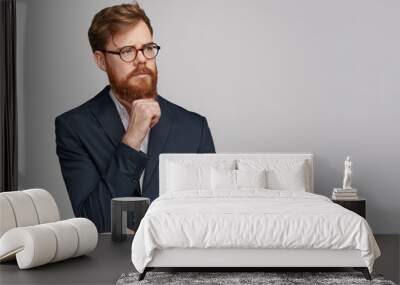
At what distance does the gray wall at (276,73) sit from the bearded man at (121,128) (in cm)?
12

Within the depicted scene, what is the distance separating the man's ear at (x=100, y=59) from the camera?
7.53m

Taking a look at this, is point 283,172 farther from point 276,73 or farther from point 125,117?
point 125,117

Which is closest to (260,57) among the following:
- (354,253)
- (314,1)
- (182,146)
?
(314,1)

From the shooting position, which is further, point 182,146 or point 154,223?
point 182,146

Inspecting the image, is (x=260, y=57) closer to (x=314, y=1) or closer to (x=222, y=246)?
(x=314, y=1)

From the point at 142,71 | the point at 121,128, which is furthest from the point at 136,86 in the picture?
the point at 121,128

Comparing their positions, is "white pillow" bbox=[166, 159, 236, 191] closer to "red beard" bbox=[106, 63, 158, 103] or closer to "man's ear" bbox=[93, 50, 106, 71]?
"red beard" bbox=[106, 63, 158, 103]

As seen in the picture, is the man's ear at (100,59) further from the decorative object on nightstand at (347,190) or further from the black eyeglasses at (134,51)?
the decorative object on nightstand at (347,190)

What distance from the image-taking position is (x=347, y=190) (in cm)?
710

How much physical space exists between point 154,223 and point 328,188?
2.98 meters

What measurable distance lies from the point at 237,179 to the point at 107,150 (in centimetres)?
152

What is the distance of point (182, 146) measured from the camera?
7523 millimetres

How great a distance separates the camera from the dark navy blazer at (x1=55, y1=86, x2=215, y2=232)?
7402 mm

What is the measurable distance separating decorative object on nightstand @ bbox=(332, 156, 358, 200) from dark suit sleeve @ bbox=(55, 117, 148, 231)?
2080mm
